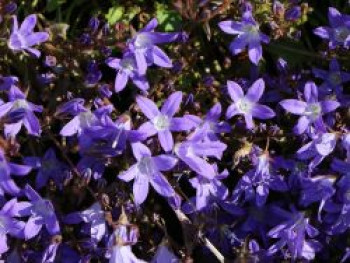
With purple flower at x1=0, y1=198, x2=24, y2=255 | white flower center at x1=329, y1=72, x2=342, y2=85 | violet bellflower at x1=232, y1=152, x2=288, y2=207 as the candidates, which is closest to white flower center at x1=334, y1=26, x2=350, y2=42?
white flower center at x1=329, y1=72, x2=342, y2=85

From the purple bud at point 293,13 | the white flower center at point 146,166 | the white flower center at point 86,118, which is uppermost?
the purple bud at point 293,13

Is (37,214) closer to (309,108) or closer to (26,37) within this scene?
(26,37)

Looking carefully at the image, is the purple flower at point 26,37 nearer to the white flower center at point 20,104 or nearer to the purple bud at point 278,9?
the white flower center at point 20,104

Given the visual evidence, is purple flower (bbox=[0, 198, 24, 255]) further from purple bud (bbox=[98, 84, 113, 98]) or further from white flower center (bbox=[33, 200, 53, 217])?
purple bud (bbox=[98, 84, 113, 98])

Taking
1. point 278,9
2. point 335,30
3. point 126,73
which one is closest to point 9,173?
point 126,73

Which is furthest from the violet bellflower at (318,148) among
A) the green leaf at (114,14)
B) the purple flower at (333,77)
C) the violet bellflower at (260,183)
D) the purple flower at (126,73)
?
the green leaf at (114,14)

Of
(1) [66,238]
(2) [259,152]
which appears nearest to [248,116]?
(2) [259,152]
